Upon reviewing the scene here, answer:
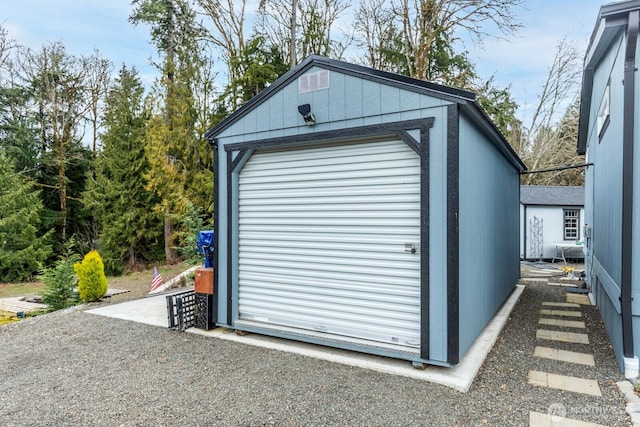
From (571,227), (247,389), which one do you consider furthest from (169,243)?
(571,227)

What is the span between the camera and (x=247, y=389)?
3143 mm

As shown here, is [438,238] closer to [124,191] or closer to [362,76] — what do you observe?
[362,76]

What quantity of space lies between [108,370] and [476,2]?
13893 mm

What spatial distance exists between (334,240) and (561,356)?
2.67 metres

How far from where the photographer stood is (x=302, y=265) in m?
4.32

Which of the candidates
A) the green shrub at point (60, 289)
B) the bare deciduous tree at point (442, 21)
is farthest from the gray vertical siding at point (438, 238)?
the bare deciduous tree at point (442, 21)

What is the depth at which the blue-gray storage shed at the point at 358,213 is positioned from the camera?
136 inches

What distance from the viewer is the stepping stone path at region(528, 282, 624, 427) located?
2.70m

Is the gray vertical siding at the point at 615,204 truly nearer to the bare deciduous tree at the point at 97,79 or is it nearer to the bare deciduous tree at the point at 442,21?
the bare deciduous tree at the point at 442,21

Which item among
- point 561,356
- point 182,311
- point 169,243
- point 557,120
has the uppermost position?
point 557,120

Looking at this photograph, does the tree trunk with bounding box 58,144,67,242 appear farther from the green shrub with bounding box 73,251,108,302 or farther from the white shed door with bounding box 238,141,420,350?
the white shed door with bounding box 238,141,420,350

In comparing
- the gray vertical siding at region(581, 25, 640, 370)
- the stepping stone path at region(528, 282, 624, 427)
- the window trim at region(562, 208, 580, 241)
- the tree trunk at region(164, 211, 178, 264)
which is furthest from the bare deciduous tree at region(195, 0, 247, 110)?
Answer: the window trim at region(562, 208, 580, 241)

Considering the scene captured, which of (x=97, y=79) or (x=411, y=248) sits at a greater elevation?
(x=97, y=79)

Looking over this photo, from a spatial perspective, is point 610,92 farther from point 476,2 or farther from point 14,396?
point 476,2
